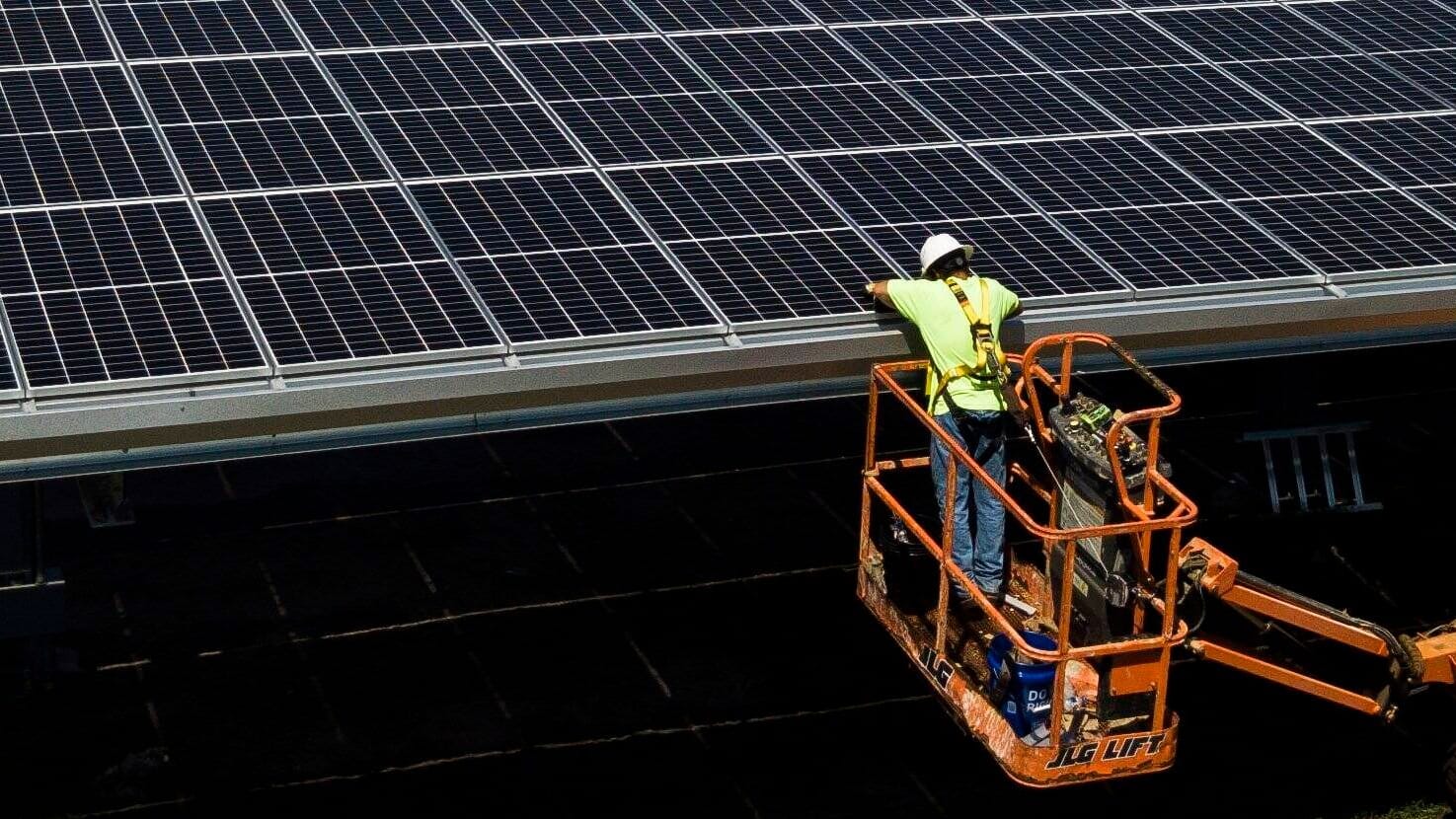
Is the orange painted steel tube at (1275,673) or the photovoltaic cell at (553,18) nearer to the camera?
the orange painted steel tube at (1275,673)

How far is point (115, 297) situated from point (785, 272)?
469 cm

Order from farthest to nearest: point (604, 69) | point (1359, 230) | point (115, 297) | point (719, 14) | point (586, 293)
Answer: point (719, 14) < point (604, 69) < point (1359, 230) < point (586, 293) < point (115, 297)

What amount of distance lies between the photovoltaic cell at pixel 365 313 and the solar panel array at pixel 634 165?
28 mm

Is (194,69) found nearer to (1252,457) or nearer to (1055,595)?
(1055,595)

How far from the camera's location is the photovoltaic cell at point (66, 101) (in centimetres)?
1616

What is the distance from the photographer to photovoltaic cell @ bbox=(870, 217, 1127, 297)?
15195 millimetres

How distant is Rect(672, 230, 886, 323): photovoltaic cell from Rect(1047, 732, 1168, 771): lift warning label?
11.3 feet

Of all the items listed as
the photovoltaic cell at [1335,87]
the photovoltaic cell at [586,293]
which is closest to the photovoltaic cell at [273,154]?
the photovoltaic cell at [586,293]

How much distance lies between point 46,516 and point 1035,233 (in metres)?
11.0

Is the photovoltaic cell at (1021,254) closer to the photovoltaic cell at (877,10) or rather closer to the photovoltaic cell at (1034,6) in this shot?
the photovoltaic cell at (877,10)

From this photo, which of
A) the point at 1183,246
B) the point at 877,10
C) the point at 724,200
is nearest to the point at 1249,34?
the point at 877,10

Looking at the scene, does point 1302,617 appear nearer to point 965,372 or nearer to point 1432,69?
point 965,372

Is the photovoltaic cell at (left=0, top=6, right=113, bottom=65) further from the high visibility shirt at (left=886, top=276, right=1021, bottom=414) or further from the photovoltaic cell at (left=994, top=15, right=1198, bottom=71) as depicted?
the photovoltaic cell at (left=994, top=15, right=1198, bottom=71)

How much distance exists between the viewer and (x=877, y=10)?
798 inches
